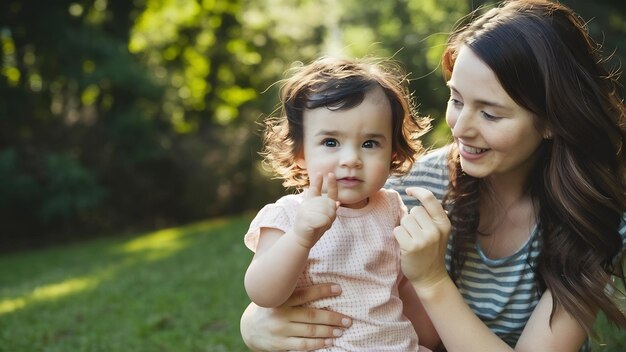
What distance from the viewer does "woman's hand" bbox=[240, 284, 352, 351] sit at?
243cm

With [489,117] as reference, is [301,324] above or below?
below

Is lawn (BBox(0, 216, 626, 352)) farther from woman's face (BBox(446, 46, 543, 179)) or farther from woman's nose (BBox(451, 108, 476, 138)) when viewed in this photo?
woman's nose (BBox(451, 108, 476, 138))

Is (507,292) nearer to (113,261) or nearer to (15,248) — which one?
(113,261)

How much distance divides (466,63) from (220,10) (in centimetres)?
2276

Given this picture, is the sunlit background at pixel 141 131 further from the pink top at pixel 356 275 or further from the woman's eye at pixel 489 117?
the woman's eye at pixel 489 117

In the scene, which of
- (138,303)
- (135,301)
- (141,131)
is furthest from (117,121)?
(138,303)

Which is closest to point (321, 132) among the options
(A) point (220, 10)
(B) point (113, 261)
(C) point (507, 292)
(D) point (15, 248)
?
(C) point (507, 292)

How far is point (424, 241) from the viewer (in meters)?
2.25

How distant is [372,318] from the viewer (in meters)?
2.43

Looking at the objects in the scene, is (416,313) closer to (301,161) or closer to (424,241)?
(424,241)

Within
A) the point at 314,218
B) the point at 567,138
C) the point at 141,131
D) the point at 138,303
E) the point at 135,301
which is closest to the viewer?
the point at 314,218

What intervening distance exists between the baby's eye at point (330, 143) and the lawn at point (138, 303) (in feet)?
6.14

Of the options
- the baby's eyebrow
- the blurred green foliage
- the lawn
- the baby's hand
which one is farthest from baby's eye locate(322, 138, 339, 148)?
the blurred green foliage

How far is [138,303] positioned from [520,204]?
4504 mm
